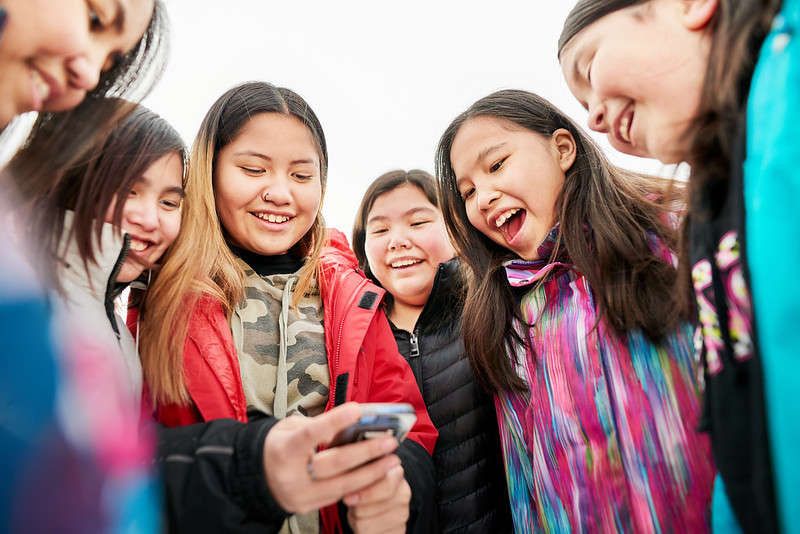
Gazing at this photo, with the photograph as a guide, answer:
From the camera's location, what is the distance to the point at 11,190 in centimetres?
69

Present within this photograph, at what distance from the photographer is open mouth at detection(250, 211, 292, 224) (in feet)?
4.37

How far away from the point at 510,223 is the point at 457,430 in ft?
2.02

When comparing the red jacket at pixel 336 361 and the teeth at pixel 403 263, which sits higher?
the teeth at pixel 403 263

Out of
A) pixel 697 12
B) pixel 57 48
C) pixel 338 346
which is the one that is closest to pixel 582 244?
pixel 697 12

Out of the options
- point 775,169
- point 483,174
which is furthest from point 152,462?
point 483,174

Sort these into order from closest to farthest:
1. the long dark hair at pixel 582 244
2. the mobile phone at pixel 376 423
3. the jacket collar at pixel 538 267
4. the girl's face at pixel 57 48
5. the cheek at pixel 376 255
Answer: the girl's face at pixel 57 48, the mobile phone at pixel 376 423, the long dark hair at pixel 582 244, the jacket collar at pixel 538 267, the cheek at pixel 376 255

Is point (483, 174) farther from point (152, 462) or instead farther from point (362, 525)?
point (152, 462)

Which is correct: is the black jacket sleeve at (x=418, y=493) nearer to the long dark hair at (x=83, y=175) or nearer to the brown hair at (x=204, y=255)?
the brown hair at (x=204, y=255)

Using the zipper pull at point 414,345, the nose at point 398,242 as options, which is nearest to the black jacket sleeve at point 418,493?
the zipper pull at point 414,345

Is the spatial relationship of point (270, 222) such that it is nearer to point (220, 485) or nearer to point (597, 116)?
point (220, 485)

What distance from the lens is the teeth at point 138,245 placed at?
3.57ft

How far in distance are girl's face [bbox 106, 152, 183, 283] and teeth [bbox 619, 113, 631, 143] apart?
3.23 ft

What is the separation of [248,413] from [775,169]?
106 cm

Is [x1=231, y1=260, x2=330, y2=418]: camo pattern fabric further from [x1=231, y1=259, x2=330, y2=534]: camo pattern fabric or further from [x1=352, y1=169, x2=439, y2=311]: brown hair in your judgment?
[x1=352, y1=169, x2=439, y2=311]: brown hair
